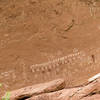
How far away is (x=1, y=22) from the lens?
4.62 m

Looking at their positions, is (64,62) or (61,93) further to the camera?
(64,62)

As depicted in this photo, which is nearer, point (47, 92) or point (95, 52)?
point (47, 92)

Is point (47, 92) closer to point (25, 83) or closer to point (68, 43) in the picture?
point (25, 83)

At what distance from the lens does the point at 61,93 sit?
276 centimetres

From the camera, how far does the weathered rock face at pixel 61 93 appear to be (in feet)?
8.18

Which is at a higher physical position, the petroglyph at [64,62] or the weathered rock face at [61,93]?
the petroglyph at [64,62]

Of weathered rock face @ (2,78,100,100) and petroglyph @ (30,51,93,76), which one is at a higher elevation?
petroglyph @ (30,51,93,76)

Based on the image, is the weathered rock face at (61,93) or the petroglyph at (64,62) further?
the petroglyph at (64,62)

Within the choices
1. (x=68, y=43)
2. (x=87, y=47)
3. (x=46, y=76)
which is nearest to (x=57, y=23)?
(x=68, y=43)

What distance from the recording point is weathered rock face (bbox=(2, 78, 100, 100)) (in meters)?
2.49

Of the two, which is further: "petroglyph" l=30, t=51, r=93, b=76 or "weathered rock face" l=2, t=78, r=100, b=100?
"petroglyph" l=30, t=51, r=93, b=76

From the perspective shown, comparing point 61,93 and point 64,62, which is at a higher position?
point 64,62

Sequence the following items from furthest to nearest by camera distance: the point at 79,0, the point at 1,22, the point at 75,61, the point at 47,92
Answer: the point at 79,0 → the point at 75,61 → the point at 1,22 → the point at 47,92

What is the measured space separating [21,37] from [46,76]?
0.96 meters
